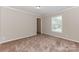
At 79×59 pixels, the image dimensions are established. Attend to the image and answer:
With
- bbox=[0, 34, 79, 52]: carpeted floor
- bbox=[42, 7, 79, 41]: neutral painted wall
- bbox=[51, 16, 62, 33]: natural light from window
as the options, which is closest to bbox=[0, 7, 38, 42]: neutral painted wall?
bbox=[0, 34, 79, 52]: carpeted floor

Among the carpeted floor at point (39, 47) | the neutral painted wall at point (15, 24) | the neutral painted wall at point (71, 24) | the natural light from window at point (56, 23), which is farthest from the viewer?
the natural light from window at point (56, 23)

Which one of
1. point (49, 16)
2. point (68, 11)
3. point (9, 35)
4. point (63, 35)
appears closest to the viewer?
point (9, 35)

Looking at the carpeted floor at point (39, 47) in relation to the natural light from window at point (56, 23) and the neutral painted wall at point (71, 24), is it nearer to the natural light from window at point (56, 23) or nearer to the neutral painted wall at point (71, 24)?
the neutral painted wall at point (71, 24)

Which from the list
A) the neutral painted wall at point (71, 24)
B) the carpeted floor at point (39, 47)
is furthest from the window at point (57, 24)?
the carpeted floor at point (39, 47)

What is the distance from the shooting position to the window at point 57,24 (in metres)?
6.24

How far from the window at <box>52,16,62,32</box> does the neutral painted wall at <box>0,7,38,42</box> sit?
6.50 feet

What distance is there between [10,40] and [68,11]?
4102 mm

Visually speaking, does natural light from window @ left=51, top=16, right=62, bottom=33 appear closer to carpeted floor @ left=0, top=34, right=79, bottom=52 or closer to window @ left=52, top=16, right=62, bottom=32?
window @ left=52, top=16, right=62, bottom=32

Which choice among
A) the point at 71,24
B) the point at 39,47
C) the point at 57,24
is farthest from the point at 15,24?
the point at 71,24

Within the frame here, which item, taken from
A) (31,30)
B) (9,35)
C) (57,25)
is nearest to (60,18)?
(57,25)

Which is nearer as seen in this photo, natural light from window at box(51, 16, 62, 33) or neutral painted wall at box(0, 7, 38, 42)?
neutral painted wall at box(0, 7, 38, 42)

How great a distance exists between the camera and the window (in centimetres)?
624

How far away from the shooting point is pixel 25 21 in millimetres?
6367
